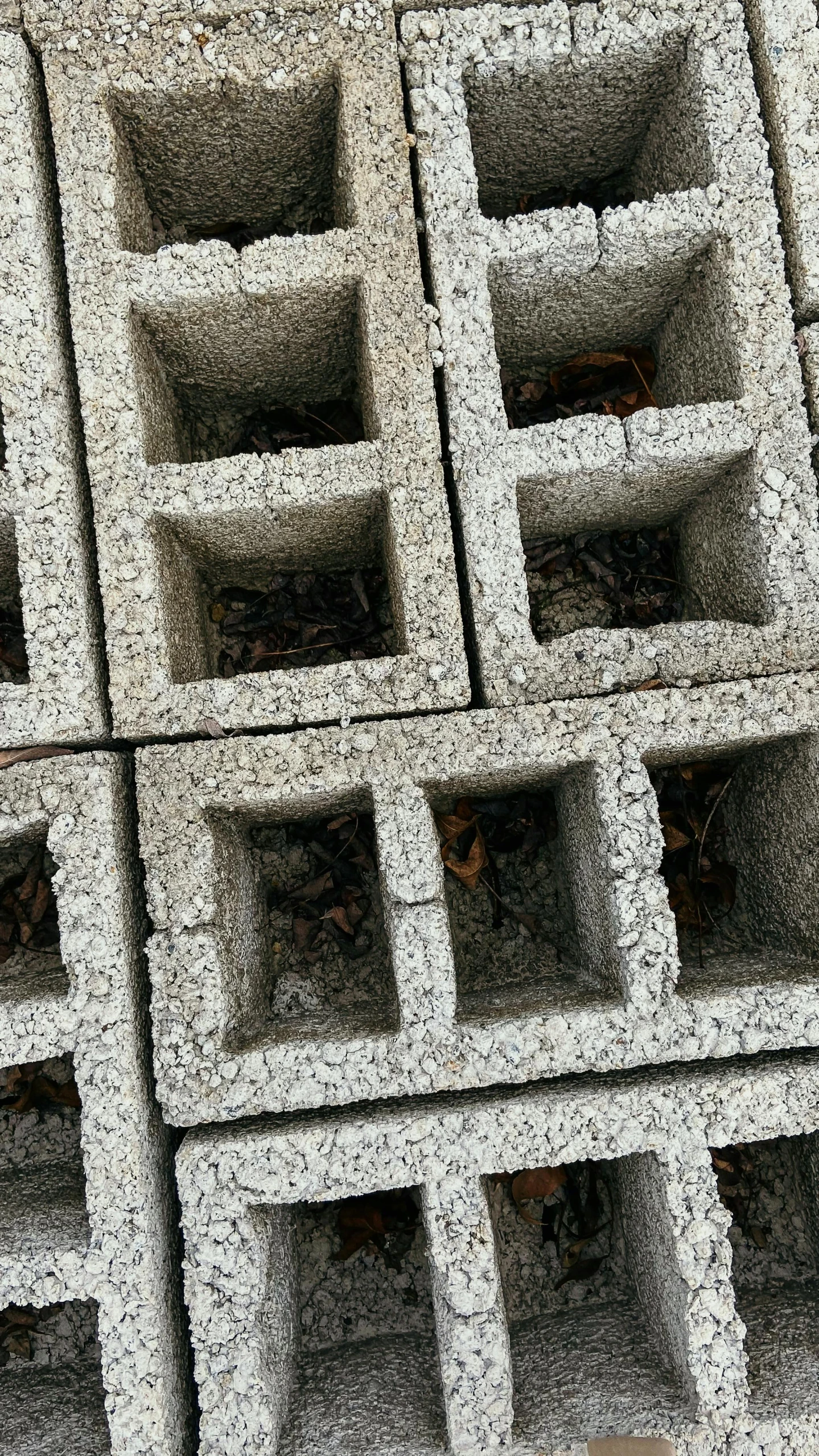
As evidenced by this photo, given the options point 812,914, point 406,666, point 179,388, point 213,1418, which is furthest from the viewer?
point 179,388

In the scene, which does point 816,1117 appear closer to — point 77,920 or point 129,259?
point 77,920

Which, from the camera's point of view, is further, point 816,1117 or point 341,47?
point 341,47

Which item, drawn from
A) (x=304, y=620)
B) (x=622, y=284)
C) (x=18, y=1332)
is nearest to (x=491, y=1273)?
(x=18, y=1332)

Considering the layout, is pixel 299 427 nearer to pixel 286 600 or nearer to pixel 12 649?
pixel 286 600

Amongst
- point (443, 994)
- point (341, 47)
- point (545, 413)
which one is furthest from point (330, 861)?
point (341, 47)

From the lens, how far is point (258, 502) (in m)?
1.51

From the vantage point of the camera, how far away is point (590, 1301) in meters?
1.71

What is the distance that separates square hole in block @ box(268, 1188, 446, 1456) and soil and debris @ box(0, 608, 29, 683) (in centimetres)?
109

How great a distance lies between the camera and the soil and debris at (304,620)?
1.81 m

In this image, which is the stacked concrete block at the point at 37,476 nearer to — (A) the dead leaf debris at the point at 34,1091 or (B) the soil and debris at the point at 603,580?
(A) the dead leaf debris at the point at 34,1091

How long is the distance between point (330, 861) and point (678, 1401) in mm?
1005

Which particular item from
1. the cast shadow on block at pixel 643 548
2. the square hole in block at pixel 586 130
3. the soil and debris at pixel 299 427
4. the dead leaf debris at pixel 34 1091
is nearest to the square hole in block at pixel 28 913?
the dead leaf debris at pixel 34 1091

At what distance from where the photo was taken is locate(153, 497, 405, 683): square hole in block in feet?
5.56

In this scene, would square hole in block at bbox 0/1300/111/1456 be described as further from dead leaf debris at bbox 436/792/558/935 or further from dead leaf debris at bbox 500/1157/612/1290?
dead leaf debris at bbox 436/792/558/935
